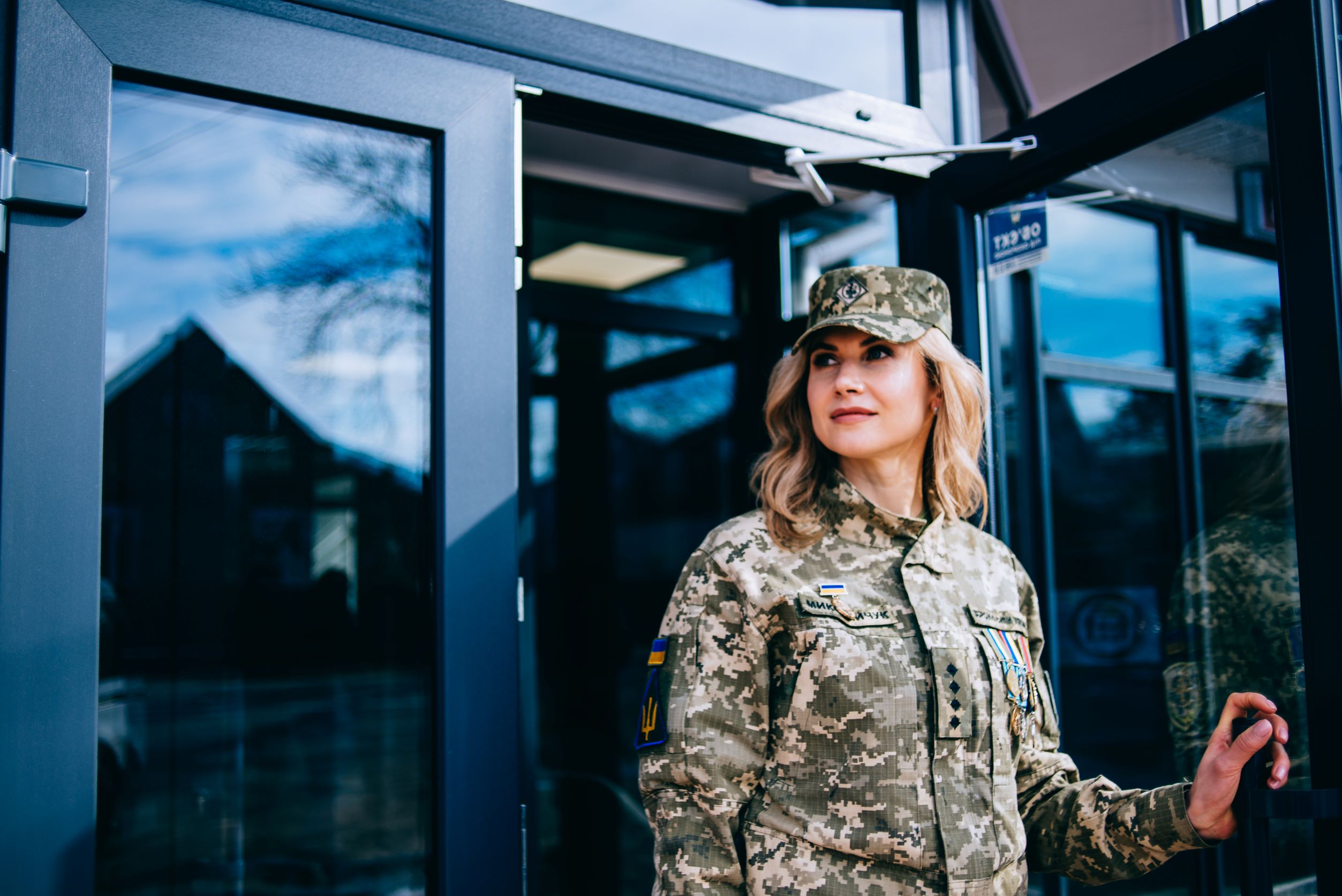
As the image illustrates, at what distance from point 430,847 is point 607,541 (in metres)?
2.57

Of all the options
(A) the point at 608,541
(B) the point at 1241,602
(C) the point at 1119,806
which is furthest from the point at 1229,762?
(A) the point at 608,541

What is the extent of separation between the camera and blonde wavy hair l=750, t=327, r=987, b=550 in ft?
5.47

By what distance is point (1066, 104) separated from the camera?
6.06 ft

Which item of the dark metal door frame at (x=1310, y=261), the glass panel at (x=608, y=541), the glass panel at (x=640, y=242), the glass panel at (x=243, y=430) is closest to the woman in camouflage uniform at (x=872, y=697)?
the dark metal door frame at (x=1310, y=261)

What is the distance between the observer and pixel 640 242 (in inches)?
138

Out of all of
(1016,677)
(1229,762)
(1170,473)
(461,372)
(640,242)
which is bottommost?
(1229,762)

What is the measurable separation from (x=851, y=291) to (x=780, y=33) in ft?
2.58

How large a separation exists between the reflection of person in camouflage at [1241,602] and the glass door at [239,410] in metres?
1.31

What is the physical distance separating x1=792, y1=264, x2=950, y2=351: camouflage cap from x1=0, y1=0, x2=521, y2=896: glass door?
521 millimetres

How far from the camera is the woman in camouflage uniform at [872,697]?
1.42 meters

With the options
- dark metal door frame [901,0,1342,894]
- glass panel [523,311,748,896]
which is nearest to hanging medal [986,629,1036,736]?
dark metal door frame [901,0,1342,894]

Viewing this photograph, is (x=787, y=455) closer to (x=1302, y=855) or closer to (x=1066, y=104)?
(x=1066, y=104)

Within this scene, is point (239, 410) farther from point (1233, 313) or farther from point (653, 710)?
point (1233, 313)

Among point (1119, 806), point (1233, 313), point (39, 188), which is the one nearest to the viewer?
point (39, 188)
